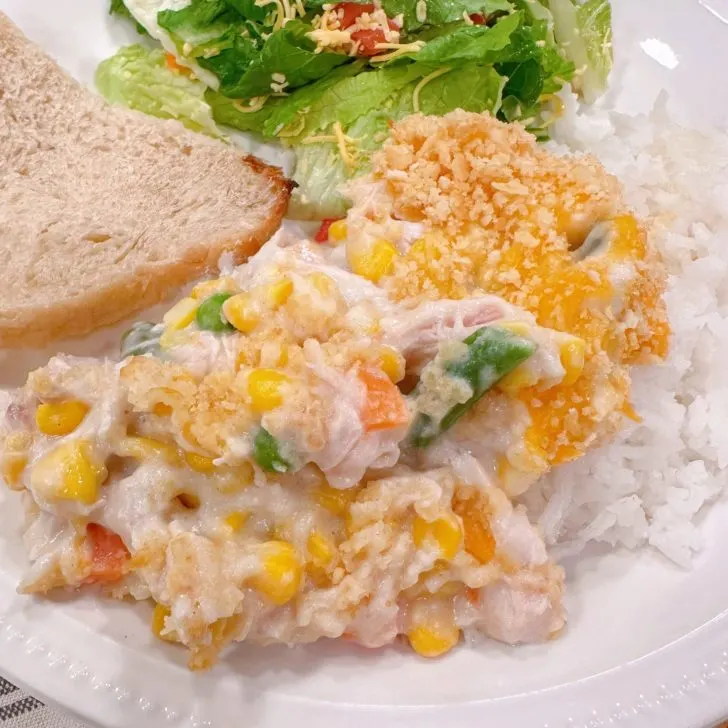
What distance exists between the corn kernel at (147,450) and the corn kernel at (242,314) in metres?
0.35

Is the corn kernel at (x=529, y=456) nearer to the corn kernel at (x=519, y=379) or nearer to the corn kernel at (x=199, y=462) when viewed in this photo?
the corn kernel at (x=519, y=379)

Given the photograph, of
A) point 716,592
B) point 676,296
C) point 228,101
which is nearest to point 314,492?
point 716,592

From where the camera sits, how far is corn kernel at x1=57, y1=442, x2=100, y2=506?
1.83 meters

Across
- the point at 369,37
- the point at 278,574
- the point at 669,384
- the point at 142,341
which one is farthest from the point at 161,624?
the point at 369,37

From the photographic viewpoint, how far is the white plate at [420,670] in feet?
5.81

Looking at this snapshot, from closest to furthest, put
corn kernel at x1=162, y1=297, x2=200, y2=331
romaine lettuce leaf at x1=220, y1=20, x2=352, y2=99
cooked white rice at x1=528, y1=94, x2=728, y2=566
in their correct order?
corn kernel at x1=162, y1=297, x2=200, y2=331, cooked white rice at x1=528, y1=94, x2=728, y2=566, romaine lettuce leaf at x1=220, y1=20, x2=352, y2=99

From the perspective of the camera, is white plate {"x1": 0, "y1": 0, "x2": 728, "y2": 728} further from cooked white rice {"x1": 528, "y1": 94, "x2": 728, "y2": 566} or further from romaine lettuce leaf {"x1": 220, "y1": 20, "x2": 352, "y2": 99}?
romaine lettuce leaf {"x1": 220, "y1": 20, "x2": 352, "y2": 99}

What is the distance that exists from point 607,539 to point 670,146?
164cm

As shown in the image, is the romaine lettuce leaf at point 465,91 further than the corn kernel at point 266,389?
Yes

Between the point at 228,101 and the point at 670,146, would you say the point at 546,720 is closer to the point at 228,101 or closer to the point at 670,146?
the point at 670,146

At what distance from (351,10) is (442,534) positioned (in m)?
2.18

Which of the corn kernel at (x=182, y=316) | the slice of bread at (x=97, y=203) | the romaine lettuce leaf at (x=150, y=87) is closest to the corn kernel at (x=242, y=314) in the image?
the corn kernel at (x=182, y=316)

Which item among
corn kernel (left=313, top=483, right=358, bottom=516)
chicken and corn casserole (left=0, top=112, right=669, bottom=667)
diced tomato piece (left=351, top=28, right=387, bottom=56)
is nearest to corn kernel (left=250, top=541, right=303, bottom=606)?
chicken and corn casserole (left=0, top=112, right=669, bottom=667)

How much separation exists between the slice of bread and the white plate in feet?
2.49
